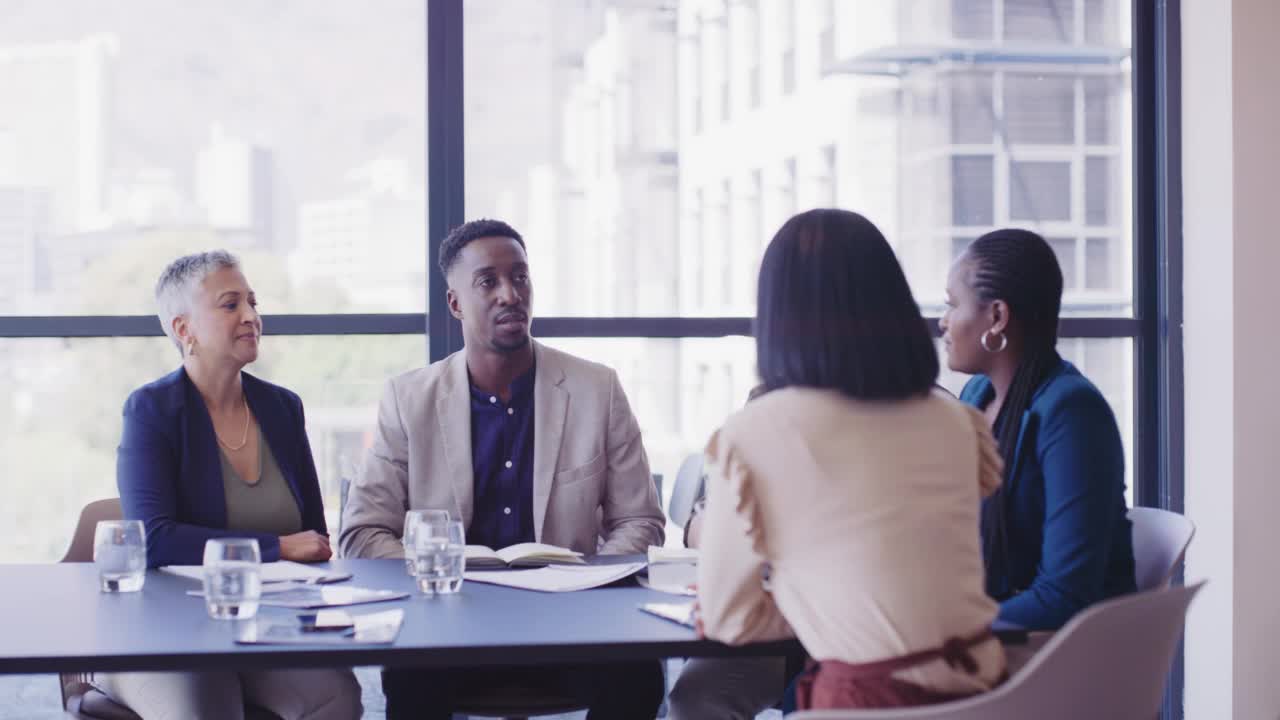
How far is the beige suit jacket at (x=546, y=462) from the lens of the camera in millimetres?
2916

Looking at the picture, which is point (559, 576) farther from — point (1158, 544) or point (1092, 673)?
point (1158, 544)

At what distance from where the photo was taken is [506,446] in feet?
9.89

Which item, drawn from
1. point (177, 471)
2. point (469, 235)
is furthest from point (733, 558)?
point (469, 235)

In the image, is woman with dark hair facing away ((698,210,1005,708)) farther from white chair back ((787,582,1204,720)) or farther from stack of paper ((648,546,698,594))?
stack of paper ((648,546,698,594))

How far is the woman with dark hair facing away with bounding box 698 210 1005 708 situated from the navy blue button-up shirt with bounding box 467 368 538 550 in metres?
1.26

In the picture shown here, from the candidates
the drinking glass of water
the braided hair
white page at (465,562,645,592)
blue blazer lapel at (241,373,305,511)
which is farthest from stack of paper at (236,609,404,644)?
the braided hair

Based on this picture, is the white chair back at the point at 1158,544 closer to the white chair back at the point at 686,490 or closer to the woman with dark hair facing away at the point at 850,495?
the woman with dark hair facing away at the point at 850,495

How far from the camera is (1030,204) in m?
4.16

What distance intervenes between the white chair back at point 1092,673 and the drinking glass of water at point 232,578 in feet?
2.97

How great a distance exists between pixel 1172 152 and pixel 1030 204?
49cm

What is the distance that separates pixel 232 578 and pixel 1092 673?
126 centimetres

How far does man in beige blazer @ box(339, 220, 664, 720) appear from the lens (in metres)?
2.92

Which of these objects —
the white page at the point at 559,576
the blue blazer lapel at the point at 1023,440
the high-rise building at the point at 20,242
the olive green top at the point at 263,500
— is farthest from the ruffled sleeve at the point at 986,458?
the high-rise building at the point at 20,242
